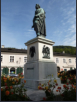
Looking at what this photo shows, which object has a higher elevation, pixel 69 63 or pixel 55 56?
pixel 55 56

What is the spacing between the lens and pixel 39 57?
6695 mm

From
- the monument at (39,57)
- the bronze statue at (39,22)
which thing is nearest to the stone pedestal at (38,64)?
the monument at (39,57)

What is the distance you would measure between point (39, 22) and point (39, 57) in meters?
2.56

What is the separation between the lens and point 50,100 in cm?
378

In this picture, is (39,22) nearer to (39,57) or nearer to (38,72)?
(39,57)

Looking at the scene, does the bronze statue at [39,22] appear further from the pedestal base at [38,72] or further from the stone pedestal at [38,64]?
the pedestal base at [38,72]

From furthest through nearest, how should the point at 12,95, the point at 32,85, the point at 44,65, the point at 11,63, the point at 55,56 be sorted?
the point at 55,56 < the point at 11,63 < the point at 44,65 < the point at 32,85 < the point at 12,95

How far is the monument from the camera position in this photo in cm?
637

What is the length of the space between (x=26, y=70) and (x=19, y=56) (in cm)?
2221

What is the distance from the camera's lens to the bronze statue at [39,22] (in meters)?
7.40

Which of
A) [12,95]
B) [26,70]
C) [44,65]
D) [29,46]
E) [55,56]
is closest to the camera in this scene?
[12,95]

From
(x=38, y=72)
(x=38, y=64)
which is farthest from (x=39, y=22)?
(x=38, y=72)

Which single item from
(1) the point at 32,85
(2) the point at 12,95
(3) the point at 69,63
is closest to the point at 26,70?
(1) the point at 32,85

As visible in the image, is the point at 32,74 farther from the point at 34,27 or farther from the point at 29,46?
the point at 34,27
